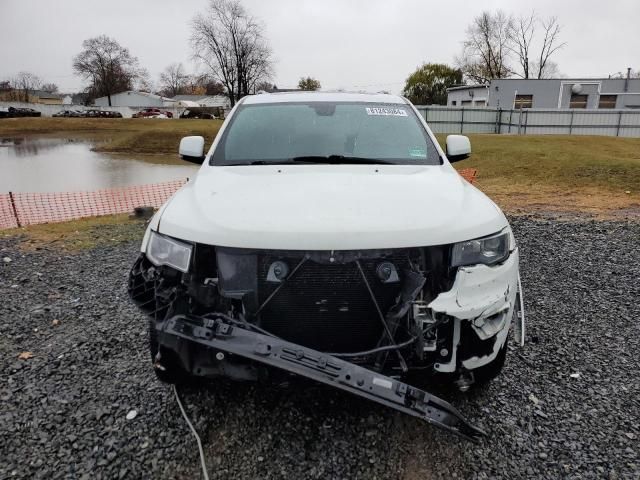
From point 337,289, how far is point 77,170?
784 inches

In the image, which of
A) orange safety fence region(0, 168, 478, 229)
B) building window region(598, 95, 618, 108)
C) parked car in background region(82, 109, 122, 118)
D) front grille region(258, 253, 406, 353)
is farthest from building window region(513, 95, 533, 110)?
parked car in background region(82, 109, 122, 118)

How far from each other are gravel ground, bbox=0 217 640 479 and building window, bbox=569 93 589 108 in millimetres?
34986

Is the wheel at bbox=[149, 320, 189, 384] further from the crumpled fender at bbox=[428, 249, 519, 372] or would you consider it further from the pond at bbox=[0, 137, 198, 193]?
the pond at bbox=[0, 137, 198, 193]

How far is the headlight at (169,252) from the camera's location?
2350 millimetres

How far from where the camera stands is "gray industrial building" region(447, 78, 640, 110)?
3331 centimetres

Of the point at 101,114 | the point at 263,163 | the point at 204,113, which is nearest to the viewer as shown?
the point at 263,163

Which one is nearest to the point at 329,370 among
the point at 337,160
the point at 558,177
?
the point at 337,160

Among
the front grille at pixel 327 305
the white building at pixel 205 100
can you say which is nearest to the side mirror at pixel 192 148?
the front grille at pixel 327 305

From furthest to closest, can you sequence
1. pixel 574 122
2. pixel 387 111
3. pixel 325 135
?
pixel 574 122
pixel 387 111
pixel 325 135

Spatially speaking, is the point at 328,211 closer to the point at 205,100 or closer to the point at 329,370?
the point at 329,370

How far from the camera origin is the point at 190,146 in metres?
3.81

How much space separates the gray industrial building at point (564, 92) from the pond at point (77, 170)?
75.7ft

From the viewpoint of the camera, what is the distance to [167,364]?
254 cm

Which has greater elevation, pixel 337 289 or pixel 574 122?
pixel 337 289
